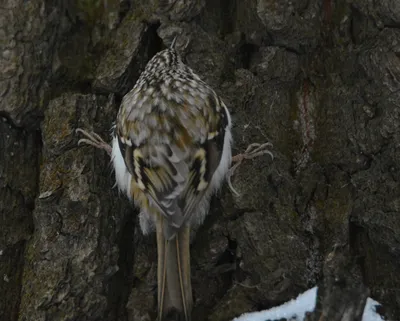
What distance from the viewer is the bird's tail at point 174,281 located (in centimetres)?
259

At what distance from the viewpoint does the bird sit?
268 cm

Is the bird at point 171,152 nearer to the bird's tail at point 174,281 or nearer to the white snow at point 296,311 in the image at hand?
the bird's tail at point 174,281

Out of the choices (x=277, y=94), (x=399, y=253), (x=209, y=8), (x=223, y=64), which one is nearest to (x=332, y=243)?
(x=399, y=253)

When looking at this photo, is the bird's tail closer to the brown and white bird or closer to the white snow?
the brown and white bird

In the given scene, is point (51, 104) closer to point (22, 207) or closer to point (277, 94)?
point (22, 207)

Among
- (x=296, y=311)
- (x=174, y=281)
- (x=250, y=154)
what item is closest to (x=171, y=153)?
(x=250, y=154)

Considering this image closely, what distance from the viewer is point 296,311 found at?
2602mm

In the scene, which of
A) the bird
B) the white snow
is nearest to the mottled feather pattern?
the bird

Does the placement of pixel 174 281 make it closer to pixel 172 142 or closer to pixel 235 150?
pixel 172 142

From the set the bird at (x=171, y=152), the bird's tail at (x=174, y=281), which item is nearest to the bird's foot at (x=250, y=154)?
the bird at (x=171, y=152)

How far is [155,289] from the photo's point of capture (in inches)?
108

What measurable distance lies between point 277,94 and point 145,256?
2.89ft

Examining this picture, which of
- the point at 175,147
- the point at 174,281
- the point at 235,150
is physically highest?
the point at 175,147

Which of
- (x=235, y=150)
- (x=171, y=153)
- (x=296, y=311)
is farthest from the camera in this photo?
(x=235, y=150)
